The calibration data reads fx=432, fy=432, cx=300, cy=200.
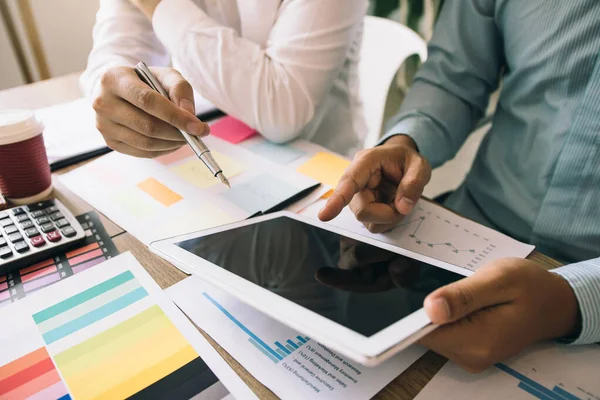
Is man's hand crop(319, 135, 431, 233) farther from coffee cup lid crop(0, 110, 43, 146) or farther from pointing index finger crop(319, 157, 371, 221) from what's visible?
coffee cup lid crop(0, 110, 43, 146)

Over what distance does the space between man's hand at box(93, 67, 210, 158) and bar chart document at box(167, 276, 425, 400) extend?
208 millimetres

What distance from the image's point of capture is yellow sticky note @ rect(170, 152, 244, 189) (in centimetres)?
60

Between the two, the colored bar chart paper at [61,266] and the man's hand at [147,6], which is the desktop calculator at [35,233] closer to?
the colored bar chart paper at [61,266]

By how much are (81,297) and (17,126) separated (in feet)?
0.74

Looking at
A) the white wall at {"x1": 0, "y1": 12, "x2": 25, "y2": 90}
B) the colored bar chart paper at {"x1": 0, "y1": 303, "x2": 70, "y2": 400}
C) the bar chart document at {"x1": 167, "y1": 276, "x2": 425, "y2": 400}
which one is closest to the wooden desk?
the bar chart document at {"x1": 167, "y1": 276, "x2": 425, "y2": 400}

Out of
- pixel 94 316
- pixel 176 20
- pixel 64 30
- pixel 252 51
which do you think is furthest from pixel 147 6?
pixel 64 30

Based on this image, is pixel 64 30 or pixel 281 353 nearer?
pixel 281 353

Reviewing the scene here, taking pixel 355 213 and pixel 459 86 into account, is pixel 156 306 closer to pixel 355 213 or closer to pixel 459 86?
pixel 355 213

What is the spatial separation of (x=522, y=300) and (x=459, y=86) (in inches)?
18.1

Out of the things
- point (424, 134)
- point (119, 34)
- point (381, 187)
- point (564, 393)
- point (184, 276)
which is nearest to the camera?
point (564, 393)

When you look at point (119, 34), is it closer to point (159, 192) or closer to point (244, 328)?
point (159, 192)

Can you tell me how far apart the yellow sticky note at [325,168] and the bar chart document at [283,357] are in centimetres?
25

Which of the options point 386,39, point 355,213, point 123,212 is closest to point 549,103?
point 355,213

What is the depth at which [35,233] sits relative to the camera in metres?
0.48
